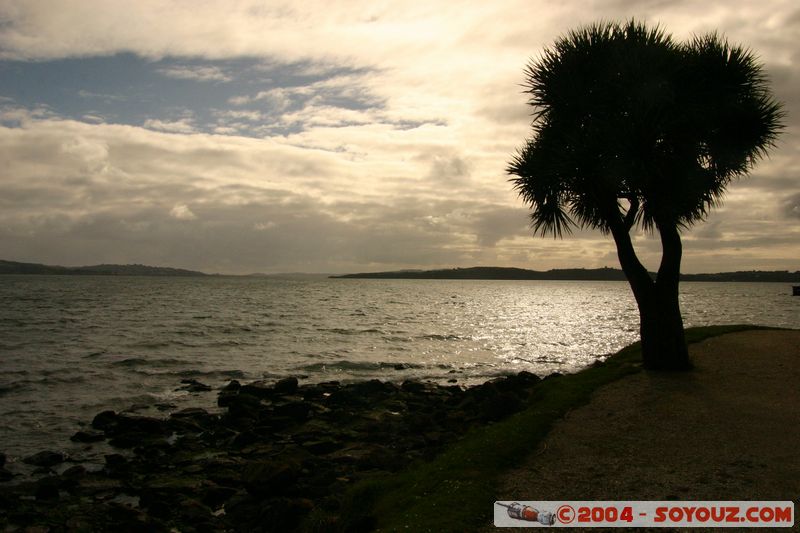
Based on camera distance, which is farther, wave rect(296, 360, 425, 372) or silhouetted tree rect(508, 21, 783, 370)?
wave rect(296, 360, 425, 372)

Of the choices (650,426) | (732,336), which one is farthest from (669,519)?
(732,336)

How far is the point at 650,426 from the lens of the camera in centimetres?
1324

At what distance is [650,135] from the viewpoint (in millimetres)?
17688

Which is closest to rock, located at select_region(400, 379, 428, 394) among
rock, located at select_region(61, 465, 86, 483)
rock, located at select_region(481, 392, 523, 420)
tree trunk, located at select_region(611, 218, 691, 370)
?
rock, located at select_region(481, 392, 523, 420)

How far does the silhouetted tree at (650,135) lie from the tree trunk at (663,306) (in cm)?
4

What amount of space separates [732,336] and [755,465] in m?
17.2

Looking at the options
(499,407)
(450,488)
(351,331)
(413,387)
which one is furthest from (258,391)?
(351,331)

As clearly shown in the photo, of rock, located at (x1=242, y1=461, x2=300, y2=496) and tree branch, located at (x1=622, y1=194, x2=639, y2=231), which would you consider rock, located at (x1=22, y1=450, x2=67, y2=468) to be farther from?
tree branch, located at (x1=622, y1=194, x2=639, y2=231)

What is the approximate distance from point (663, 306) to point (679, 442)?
859cm

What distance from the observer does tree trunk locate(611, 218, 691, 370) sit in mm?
19266

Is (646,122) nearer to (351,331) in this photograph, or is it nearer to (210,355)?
(210,355)

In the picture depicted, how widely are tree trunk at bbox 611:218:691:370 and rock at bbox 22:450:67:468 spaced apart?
19.1 meters

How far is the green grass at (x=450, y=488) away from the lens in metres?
8.75

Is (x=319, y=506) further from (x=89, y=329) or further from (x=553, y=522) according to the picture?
(x=89, y=329)
